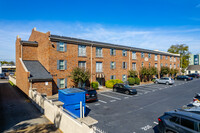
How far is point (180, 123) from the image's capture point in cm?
615

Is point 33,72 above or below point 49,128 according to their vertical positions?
above

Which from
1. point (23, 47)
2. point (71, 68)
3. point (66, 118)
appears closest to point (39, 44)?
point (23, 47)

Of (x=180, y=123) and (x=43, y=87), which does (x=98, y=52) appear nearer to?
(x=43, y=87)

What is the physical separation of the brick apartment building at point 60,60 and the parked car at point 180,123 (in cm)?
1422

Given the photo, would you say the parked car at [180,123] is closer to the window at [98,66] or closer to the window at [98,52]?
the window at [98,66]

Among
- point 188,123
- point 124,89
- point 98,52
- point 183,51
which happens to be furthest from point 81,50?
point 183,51

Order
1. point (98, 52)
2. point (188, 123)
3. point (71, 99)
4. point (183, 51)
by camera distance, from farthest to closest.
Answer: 1. point (183, 51)
2. point (98, 52)
3. point (71, 99)
4. point (188, 123)

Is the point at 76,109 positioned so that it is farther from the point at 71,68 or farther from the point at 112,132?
the point at 71,68

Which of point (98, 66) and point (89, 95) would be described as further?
point (98, 66)

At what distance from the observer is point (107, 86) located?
2397 cm

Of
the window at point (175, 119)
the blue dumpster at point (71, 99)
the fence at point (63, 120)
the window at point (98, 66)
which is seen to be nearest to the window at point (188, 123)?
the window at point (175, 119)

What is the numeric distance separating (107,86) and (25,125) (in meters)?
17.2

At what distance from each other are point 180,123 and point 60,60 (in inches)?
675

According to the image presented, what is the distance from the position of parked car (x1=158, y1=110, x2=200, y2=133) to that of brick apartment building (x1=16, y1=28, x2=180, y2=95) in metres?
14.2
